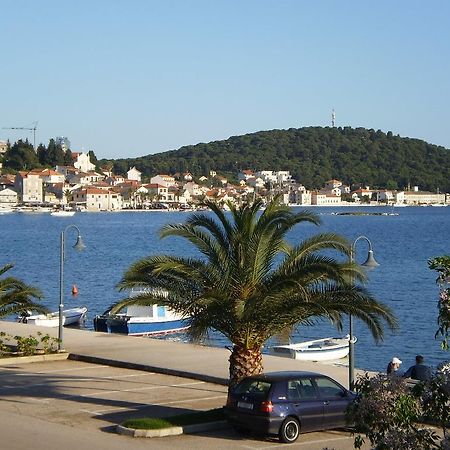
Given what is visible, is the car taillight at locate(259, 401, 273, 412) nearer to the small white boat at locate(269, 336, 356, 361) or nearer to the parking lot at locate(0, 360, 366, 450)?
the parking lot at locate(0, 360, 366, 450)

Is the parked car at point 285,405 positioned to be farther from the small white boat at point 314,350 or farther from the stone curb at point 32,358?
the small white boat at point 314,350

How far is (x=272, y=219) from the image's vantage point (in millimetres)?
18359

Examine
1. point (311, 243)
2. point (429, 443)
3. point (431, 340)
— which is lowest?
point (431, 340)

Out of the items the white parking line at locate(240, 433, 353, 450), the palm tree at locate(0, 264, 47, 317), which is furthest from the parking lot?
the palm tree at locate(0, 264, 47, 317)

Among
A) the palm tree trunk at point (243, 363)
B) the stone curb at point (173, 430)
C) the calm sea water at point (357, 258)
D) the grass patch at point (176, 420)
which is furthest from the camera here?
the calm sea water at point (357, 258)

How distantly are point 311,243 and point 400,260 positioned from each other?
7203 cm

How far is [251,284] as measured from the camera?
59.5 ft

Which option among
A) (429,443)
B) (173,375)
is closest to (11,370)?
(173,375)

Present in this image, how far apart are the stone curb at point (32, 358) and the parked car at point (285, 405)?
379 inches

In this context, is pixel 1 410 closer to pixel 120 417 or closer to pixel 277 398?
pixel 120 417

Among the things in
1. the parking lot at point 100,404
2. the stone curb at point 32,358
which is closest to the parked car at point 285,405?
the parking lot at point 100,404

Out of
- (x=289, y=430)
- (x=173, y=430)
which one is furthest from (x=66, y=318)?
(x=289, y=430)

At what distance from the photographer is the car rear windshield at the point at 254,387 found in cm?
1608

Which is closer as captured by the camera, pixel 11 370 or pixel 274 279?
pixel 274 279
